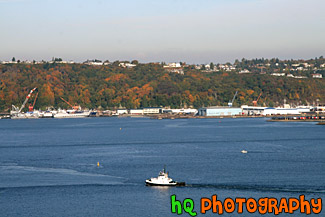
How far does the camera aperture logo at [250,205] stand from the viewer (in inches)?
1270

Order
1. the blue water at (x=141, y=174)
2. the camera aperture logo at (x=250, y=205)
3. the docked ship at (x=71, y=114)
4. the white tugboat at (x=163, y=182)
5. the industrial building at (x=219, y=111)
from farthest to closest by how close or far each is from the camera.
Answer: the docked ship at (x=71, y=114) → the industrial building at (x=219, y=111) → the white tugboat at (x=163, y=182) → the blue water at (x=141, y=174) → the camera aperture logo at (x=250, y=205)

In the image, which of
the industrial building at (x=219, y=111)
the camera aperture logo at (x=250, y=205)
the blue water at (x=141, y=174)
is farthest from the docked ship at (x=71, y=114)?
the camera aperture logo at (x=250, y=205)

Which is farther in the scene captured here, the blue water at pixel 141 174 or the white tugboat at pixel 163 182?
the white tugboat at pixel 163 182

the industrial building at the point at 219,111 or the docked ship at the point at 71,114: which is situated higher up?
the industrial building at the point at 219,111

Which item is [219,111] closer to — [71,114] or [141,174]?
[71,114]

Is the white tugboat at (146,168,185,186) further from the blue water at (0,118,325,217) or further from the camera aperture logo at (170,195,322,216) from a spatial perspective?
the camera aperture logo at (170,195,322,216)

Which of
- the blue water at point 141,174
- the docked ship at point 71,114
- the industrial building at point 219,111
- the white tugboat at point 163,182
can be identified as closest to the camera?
the blue water at point 141,174

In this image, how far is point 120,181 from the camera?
4203 centimetres

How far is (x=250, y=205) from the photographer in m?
33.7

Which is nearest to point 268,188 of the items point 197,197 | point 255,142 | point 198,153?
point 197,197

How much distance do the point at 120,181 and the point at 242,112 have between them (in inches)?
5383

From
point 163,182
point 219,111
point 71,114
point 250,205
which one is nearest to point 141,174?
point 163,182

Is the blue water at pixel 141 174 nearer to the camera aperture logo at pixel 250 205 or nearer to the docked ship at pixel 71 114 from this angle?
the camera aperture logo at pixel 250 205

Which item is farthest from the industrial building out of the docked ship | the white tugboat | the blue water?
the white tugboat
